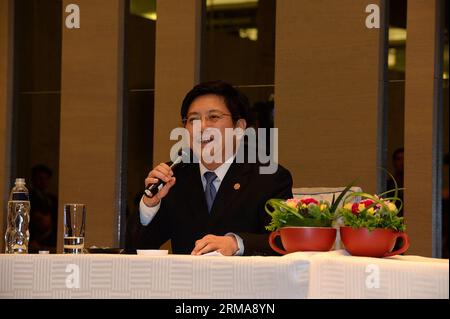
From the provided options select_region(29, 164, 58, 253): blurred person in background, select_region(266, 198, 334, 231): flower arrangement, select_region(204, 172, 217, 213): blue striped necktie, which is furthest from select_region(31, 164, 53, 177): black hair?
select_region(266, 198, 334, 231): flower arrangement

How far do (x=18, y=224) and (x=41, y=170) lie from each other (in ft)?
11.5

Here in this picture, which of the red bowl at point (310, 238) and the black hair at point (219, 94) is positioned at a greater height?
the black hair at point (219, 94)

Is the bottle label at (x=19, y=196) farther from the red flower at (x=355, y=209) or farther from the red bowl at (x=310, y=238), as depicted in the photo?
the red flower at (x=355, y=209)

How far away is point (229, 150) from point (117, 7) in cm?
289

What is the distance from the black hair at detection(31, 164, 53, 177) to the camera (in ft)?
20.4

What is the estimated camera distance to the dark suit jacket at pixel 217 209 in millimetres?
3072

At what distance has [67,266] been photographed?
6.22 feet

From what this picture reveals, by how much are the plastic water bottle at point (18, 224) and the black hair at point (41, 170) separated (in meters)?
3.31

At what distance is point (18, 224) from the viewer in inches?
111

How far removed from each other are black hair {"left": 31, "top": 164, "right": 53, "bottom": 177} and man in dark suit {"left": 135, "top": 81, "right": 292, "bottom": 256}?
9.96ft

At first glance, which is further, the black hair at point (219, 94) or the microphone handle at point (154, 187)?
the black hair at point (219, 94)

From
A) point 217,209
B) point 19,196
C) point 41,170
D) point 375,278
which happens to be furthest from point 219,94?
point 41,170

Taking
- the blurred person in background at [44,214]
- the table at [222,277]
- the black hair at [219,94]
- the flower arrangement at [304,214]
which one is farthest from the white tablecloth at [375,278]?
the blurred person in background at [44,214]
